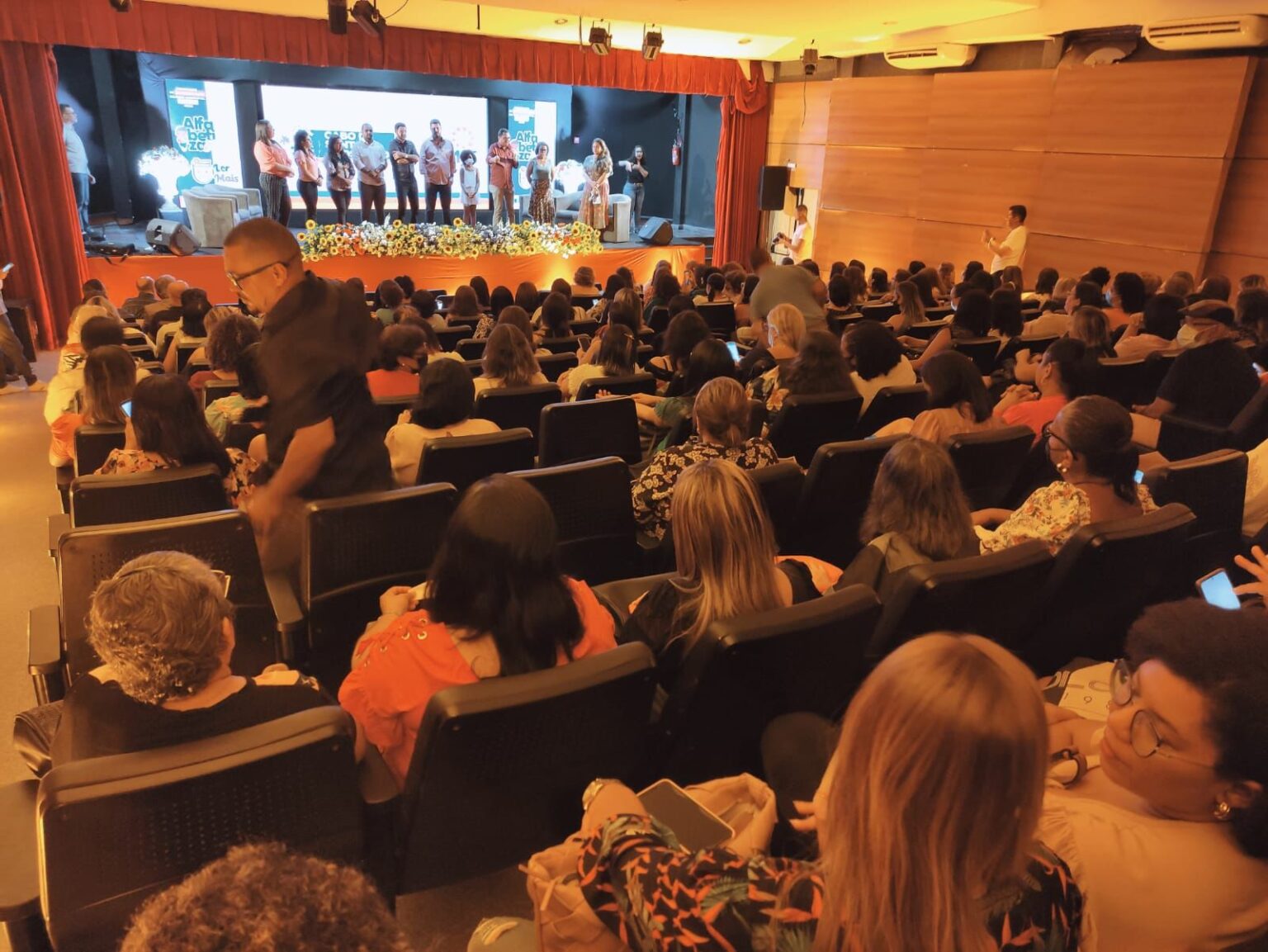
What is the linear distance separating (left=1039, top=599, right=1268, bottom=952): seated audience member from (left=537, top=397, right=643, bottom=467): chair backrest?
2.34 m

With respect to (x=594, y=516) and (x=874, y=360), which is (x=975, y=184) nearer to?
(x=874, y=360)

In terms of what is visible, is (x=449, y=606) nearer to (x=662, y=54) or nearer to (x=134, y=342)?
(x=134, y=342)

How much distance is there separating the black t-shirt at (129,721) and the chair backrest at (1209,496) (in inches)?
101

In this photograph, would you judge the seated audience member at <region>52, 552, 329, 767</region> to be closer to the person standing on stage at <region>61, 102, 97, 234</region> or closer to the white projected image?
the person standing on stage at <region>61, 102, 97, 234</region>

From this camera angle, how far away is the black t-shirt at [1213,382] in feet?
13.0

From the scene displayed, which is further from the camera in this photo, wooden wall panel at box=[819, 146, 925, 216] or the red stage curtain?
wooden wall panel at box=[819, 146, 925, 216]

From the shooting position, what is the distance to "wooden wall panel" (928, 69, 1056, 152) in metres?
8.90

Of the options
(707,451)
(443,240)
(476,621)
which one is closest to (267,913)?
(476,621)

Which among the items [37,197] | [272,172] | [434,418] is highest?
[272,172]

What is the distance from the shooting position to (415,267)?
10.3 m

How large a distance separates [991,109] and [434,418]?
28.5 feet

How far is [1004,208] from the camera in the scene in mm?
9500

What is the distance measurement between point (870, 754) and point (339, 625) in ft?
6.00

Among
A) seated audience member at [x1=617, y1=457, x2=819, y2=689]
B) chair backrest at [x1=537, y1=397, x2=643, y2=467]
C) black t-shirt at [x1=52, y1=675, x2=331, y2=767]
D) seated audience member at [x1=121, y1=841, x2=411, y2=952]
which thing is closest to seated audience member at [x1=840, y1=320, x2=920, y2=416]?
chair backrest at [x1=537, y1=397, x2=643, y2=467]
